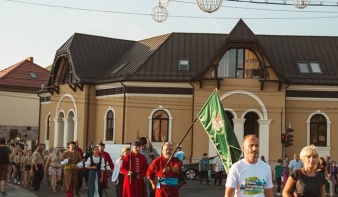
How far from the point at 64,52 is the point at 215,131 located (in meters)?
31.9

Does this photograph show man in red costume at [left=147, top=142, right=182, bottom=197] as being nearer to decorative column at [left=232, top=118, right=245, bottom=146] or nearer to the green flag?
the green flag

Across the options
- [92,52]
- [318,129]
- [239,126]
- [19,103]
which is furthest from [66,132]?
[19,103]

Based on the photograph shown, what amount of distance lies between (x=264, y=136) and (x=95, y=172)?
19945 mm

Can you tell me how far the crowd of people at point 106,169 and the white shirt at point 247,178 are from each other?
12.8ft

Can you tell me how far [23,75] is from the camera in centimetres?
6106

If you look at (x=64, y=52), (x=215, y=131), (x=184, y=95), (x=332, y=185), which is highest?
→ (x=64, y=52)

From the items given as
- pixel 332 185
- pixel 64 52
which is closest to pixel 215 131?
pixel 332 185

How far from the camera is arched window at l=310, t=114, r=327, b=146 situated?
36.5m

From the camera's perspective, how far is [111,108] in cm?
3816

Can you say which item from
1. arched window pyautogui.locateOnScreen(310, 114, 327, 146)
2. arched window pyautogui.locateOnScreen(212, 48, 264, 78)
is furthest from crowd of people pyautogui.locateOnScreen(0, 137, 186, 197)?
arched window pyautogui.locateOnScreen(310, 114, 327, 146)

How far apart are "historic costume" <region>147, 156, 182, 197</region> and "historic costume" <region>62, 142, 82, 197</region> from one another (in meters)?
7.59

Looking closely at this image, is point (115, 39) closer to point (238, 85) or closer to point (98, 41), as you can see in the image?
point (98, 41)

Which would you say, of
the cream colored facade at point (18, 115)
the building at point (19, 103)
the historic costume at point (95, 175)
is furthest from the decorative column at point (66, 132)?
the historic costume at point (95, 175)

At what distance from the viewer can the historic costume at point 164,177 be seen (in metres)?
10.7
